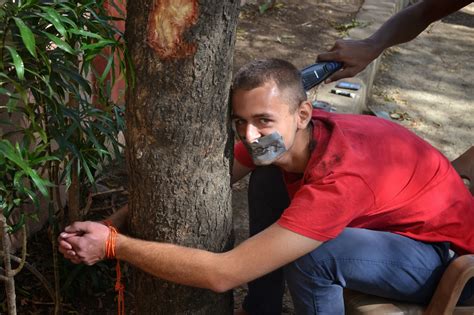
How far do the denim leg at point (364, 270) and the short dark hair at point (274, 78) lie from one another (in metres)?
0.46

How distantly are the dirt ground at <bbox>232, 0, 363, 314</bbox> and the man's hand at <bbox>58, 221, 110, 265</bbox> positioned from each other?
3094 millimetres

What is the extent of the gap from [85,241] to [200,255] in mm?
349

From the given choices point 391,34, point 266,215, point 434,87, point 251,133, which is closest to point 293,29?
point 434,87

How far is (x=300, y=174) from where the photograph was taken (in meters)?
2.40

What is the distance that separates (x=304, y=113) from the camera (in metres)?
2.27

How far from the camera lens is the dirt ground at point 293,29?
562 cm

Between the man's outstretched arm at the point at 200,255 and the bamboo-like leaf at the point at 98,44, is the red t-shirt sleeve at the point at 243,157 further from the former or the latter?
the bamboo-like leaf at the point at 98,44

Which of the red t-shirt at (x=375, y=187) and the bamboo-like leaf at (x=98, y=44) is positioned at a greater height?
the bamboo-like leaf at (x=98, y=44)

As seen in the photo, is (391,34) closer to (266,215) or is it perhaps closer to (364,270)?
(266,215)

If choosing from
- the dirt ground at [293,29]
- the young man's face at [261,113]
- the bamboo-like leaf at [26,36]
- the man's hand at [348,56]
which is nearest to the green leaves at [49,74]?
the bamboo-like leaf at [26,36]

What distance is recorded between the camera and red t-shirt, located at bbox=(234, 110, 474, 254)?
81.7 inches

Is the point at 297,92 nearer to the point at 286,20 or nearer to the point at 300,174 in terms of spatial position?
the point at 300,174

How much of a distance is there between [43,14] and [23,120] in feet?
3.31

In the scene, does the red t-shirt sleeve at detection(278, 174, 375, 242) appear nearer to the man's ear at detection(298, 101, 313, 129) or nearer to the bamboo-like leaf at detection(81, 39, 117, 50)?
the man's ear at detection(298, 101, 313, 129)
